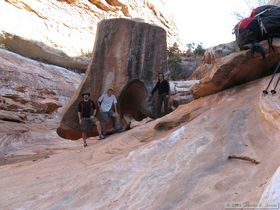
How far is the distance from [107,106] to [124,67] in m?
1.69

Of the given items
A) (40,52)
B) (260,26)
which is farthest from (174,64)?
(260,26)

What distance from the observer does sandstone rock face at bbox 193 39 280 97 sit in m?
8.56

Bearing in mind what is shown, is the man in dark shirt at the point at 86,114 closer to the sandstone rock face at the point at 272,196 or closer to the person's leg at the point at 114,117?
the person's leg at the point at 114,117

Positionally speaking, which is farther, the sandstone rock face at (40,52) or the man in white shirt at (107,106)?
the sandstone rock face at (40,52)

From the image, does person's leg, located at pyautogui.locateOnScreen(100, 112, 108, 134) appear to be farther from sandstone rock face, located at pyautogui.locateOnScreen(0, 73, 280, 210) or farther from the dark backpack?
the dark backpack

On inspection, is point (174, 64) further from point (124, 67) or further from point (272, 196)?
point (272, 196)

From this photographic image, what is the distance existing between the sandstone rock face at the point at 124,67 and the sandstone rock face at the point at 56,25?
8.87m

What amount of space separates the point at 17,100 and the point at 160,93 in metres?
7.25

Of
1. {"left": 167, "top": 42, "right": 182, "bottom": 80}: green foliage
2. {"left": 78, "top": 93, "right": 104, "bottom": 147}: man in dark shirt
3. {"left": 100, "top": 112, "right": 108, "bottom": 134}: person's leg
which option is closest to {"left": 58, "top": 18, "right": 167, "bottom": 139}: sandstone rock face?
{"left": 100, "top": 112, "right": 108, "bottom": 134}: person's leg

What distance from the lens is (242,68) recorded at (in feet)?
28.3

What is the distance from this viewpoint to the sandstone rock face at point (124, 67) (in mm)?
12328

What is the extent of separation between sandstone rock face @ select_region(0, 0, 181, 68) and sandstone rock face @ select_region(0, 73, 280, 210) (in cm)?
1301

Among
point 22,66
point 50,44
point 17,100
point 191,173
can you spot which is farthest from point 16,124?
point 191,173

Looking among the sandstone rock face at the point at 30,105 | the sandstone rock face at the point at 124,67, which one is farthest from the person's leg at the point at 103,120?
the sandstone rock face at the point at 30,105
